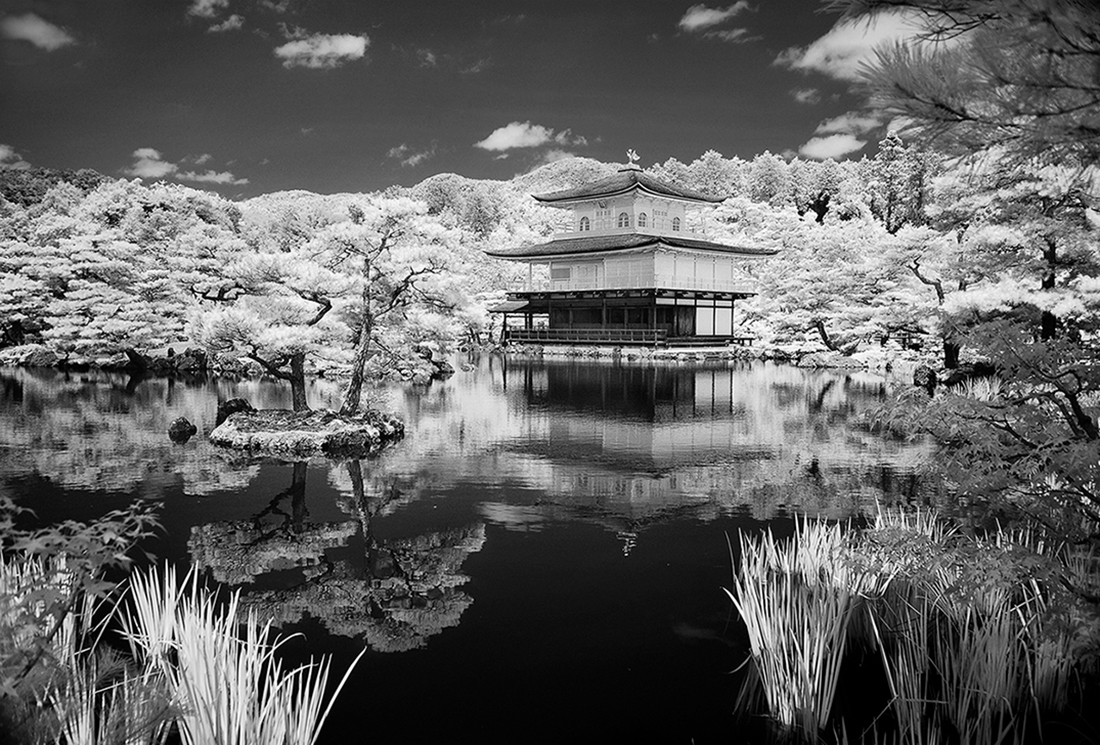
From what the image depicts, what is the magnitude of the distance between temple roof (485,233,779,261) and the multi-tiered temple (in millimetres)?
51

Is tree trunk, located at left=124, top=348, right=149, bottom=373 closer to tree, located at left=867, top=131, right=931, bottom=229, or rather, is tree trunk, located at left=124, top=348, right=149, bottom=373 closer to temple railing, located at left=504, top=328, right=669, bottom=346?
temple railing, located at left=504, top=328, right=669, bottom=346

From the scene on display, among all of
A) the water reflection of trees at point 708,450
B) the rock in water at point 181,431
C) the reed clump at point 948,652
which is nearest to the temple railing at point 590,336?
the water reflection of trees at point 708,450

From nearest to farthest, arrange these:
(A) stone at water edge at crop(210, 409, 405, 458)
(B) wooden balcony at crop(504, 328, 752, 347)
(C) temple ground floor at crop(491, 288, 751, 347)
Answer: (A) stone at water edge at crop(210, 409, 405, 458), (B) wooden balcony at crop(504, 328, 752, 347), (C) temple ground floor at crop(491, 288, 751, 347)

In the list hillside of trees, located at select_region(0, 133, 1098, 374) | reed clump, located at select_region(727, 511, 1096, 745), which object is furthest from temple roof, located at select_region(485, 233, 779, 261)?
reed clump, located at select_region(727, 511, 1096, 745)

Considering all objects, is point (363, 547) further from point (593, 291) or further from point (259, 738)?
point (593, 291)

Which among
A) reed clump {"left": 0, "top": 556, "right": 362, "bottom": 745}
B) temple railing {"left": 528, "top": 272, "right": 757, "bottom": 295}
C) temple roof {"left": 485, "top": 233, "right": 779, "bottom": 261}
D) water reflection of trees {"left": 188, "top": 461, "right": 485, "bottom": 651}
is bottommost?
water reflection of trees {"left": 188, "top": 461, "right": 485, "bottom": 651}

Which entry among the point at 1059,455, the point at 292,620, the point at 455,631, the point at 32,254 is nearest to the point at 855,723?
the point at 1059,455

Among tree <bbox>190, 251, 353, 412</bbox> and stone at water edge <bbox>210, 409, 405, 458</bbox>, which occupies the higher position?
tree <bbox>190, 251, 353, 412</bbox>

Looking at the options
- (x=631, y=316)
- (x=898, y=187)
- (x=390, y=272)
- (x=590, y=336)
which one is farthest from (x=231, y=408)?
(x=898, y=187)

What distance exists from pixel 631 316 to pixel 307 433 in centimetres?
2597

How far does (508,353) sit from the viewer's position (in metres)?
37.4

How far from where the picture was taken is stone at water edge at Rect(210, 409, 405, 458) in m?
12.5

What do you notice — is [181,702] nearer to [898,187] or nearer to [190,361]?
[190,361]

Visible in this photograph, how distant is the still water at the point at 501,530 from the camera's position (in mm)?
→ 4863
